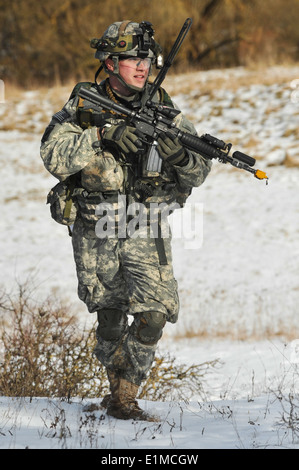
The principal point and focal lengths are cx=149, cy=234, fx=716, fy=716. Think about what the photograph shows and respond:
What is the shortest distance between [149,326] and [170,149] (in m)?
1.01

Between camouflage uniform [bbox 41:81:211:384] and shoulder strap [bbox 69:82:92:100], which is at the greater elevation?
shoulder strap [bbox 69:82:92:100]

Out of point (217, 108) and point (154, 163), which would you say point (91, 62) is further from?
point (154, 163)

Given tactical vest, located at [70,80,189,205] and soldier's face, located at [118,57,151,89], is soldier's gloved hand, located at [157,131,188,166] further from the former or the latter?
soldier's face, located at [118,57,151,89]

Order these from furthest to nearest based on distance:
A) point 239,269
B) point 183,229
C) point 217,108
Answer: point 217,108 → point 183,229 → point 239,269

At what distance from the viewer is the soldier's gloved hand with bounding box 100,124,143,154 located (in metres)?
3.93

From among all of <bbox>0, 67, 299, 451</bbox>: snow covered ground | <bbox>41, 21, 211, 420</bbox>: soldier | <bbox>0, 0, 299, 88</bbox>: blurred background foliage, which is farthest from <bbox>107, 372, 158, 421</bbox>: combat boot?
<bbox>0, 0, 299, 88</bbox>: blurred background foliage

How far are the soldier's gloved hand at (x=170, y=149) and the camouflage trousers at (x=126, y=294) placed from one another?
0.51 meters

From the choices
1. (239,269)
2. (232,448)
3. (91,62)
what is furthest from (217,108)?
(232,448)

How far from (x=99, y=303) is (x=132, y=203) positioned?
0.63m

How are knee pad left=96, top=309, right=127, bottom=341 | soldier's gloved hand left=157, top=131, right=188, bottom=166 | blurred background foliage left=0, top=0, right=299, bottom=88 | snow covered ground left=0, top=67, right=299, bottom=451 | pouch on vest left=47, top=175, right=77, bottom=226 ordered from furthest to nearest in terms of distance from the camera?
blurred background foliage left=0, top=0, right=299, bottom=88 < knee pad left=96, top=309, right=127, bottom=341 < pouch on vest left=47, top=175, right=77, bottom=226 < soldier's gloved hand left=157, top=131, right=188, bottom=166 < snow covered ground left=0, top=67, right=299, bottom=451

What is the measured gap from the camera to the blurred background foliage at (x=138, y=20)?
23.1 metres

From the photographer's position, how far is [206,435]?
3699mm

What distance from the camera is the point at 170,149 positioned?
3.99 metres

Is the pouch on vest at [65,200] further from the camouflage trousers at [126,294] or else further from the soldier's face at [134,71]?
the soldier's face at [134,71]
